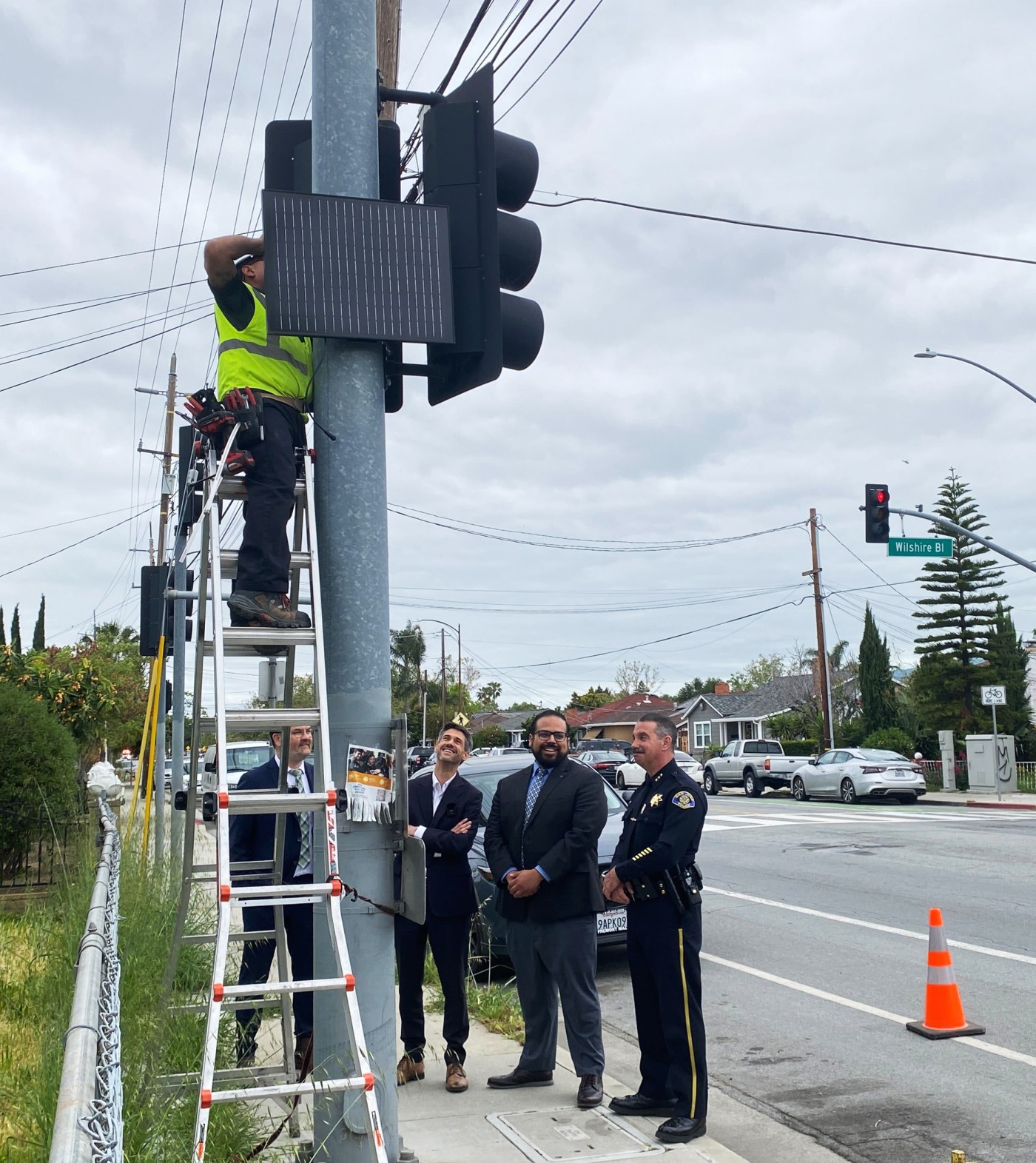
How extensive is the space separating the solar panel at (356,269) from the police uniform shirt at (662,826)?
8.72 ft

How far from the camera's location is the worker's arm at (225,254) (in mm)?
4703

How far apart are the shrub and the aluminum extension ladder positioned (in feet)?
140

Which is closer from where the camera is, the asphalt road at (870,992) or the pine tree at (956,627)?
the asphalt road at (870,992)

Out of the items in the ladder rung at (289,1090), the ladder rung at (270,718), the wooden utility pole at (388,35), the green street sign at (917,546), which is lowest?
the ladder rung at (289,1090)

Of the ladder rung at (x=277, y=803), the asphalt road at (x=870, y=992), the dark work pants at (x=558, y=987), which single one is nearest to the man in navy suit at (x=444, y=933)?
the dark work pants at (x=558, y=987)

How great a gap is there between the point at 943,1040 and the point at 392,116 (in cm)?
792

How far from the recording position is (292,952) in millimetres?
6562

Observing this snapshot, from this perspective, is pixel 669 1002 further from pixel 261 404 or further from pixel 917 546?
pixel 917 546

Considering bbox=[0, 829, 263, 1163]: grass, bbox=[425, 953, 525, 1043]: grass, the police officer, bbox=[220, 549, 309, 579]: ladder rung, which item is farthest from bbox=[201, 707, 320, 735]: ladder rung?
bbox=[425, 953, 525, 1043]: grass

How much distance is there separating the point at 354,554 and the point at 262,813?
988mm

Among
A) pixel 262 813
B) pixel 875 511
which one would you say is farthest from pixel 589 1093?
pixel 875 511

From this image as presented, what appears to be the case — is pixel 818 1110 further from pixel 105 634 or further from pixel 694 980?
pixel 105 634

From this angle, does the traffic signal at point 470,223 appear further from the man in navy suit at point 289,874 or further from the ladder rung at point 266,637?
the man in navy suit at point 289,874

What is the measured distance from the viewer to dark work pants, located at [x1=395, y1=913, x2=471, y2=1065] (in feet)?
21.1
